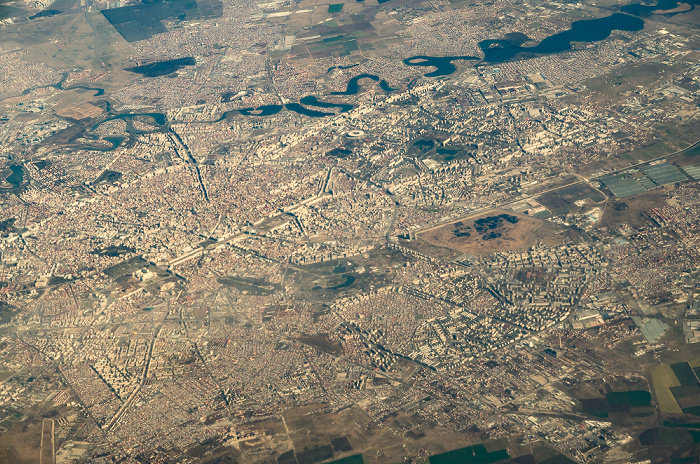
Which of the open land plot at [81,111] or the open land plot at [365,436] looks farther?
the open land plot at [81,111]

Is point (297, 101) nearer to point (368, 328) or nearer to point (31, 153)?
point (31, 153)

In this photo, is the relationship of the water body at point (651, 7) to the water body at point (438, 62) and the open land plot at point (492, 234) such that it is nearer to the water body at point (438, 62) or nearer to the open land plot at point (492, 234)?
the water body at point (438, 62)

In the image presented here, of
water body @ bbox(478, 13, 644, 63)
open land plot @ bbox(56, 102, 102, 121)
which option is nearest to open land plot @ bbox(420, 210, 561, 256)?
water body @ bbox(478, 13, 644, 63)

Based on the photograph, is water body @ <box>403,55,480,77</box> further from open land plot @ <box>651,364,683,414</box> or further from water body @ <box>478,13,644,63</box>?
open land plot @ <box>651,364,683,414</box>

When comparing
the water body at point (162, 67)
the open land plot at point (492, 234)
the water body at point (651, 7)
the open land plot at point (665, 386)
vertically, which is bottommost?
the open land plot at point (665, 386)

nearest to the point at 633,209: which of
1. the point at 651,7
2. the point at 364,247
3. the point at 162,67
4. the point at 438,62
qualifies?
the point at 364,247

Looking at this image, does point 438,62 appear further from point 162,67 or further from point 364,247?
point 364,247

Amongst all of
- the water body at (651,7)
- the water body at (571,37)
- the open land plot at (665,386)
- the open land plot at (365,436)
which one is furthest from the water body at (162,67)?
the open land plot at (665,386)

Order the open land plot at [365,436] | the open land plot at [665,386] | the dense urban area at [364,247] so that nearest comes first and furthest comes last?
the open land plot at [365,436], the open land plot at [665,386], the dense urban area at [364,247]
